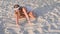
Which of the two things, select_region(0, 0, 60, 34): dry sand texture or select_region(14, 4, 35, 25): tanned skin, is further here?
select_region(14, 4, 35, 25): tanned skin

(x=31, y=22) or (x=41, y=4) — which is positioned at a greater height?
(x=41, y=4)

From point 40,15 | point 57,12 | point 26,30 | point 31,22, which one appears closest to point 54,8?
point 57,12

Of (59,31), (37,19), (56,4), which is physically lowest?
(59,31)

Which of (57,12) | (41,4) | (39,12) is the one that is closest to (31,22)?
(39,12)

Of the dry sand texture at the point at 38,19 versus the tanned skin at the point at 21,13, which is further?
the tanned skin at the point at 21,13

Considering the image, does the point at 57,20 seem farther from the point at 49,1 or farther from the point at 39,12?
the point at 49,1

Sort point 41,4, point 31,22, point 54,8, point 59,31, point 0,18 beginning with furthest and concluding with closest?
1. point 41,4
2. point 54,8
3. point 0,18
4. point 31,22
5. point 59,31

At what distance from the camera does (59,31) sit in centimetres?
237

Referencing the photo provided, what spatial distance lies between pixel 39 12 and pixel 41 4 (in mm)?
395

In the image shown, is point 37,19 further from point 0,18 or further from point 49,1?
point 49,1

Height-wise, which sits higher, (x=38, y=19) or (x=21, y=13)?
(x=21, y=13)

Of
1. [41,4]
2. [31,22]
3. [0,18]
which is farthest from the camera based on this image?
[41,4]

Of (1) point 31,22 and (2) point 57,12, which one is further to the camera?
(2) point 57,12

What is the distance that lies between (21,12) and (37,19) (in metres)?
0.28
